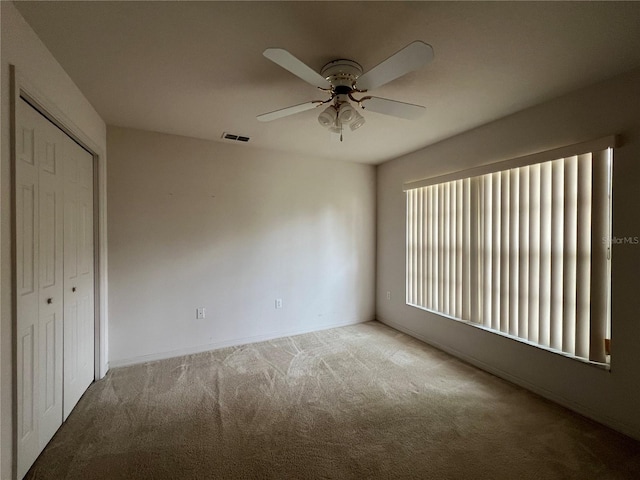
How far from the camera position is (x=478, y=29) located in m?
1.53

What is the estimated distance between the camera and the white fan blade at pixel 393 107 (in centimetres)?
183

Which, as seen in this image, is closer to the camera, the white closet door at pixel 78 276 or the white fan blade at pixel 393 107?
the white fan blade at pixel 393 107

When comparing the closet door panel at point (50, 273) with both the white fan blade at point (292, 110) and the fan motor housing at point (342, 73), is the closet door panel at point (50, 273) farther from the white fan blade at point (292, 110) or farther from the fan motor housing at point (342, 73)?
the fan motor housing at point (342, 73)

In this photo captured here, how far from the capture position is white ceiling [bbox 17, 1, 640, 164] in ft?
4.62

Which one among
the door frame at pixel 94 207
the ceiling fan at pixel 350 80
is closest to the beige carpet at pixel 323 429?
the door frame at pixel 94 207

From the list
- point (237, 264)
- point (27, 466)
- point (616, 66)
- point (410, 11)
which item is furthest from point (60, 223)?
point (616, 66)

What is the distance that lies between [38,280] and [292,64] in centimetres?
201

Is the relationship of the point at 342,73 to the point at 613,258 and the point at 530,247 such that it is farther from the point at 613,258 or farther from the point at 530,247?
the point at 613,258

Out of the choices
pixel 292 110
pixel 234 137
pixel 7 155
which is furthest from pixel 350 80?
pixel 7 155

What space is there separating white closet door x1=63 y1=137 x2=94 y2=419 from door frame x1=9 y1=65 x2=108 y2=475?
0.19ft

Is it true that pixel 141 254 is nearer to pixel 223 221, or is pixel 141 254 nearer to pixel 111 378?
pixel 223 221

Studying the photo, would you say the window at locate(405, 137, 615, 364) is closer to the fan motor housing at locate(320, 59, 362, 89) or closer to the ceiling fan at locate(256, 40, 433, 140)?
the ceiling fan at locate(256, 40, 433, 140)

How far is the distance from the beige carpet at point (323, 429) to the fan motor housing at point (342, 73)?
240cm

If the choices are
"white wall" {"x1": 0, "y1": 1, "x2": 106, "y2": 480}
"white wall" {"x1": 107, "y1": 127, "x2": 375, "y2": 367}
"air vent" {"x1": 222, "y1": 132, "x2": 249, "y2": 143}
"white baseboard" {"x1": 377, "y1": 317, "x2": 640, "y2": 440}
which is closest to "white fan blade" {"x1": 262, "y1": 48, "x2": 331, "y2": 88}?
"white wall" {"x1": 0, "y1": 1, "x2": 106, "y2": 480}
